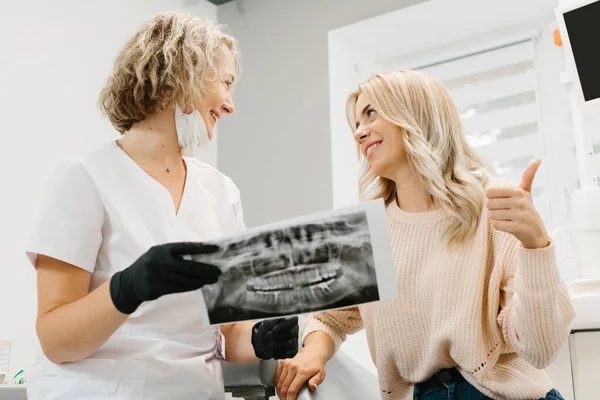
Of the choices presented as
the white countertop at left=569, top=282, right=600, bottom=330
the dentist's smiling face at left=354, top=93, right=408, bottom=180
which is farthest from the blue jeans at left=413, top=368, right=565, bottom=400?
the dentist's smiling face at left=354, top=93, right=408, bottom=180

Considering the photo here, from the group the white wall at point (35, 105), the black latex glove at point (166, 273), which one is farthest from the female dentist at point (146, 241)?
the white wall at point (35, 105)

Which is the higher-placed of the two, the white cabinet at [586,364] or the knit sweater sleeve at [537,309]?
the knit sweater sleeve at [537,309]

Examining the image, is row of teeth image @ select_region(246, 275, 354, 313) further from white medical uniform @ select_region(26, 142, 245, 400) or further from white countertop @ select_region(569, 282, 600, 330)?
white countertop @ select_region(569, 282, 600, 330)

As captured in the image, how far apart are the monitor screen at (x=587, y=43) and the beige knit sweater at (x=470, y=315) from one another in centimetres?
73

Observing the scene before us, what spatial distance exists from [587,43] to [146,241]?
132 cm

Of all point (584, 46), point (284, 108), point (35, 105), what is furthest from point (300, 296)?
point (284, 108)

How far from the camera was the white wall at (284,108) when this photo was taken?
2.90 m

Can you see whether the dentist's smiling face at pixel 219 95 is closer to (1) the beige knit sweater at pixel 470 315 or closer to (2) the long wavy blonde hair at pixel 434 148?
(2) the long wavy blonde hair at pixel 434 148

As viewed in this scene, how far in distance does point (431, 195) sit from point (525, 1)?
1.52 meters

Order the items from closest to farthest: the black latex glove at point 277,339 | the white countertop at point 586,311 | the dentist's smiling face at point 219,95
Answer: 1. the black latex glove at point 277,339
2. the dentist's smiling face at point 219,95
3. the white countertop at point 586,311

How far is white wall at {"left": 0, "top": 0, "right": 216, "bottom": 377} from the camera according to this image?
2.29 meters

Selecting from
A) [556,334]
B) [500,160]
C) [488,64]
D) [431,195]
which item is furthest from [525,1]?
[556,334]

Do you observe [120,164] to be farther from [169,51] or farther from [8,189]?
[8,189]

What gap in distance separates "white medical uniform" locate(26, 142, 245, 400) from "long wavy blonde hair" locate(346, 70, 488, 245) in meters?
0.47
